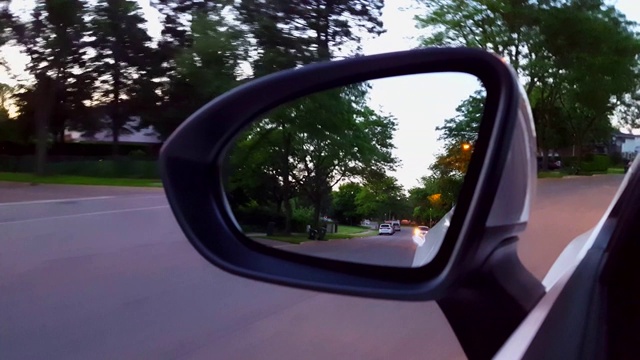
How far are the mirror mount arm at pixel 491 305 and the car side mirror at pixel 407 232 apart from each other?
0.30 feet

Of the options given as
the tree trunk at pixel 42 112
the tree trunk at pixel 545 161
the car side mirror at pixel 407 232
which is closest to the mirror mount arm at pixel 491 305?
the car side mirror at pixel 407 232

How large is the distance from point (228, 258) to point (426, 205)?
0.64 meters

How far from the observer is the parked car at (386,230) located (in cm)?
254

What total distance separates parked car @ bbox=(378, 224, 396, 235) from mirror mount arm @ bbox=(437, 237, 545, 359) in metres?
0.27

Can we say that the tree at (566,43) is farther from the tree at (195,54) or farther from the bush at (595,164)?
the tree at (195,54)

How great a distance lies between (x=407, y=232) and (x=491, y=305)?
0.33 m

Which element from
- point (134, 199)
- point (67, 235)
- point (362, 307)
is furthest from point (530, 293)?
point (134, 199)

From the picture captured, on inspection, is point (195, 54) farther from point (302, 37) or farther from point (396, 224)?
point (396, 224)

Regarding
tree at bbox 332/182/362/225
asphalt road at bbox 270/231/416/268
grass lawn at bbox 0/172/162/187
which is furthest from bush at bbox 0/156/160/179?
asphalt road at bbox 270/231/416/268

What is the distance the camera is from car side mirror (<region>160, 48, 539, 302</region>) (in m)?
2.06

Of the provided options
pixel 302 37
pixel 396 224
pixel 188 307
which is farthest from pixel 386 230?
pixel 302 37

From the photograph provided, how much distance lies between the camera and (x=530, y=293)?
2539 mm

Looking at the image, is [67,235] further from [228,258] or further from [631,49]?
[228,258]

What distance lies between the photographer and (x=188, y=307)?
5.74 metres
